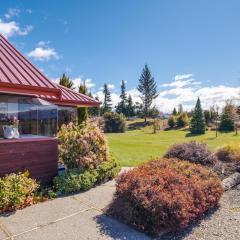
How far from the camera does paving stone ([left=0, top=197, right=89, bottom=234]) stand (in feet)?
16.3

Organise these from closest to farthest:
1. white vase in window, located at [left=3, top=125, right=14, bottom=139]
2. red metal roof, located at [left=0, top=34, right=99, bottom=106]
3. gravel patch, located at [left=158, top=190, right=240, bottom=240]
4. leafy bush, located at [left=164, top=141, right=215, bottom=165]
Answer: gravel patch, located at [left=158, top=190, right=240, bottom=240]
red metal roof, located at [left=0, top=34, right=99, bottom=106]
white vase in window, located at [left=3, top=125, right=14, bottom=139]
leafy bush, located at [left=164, top=141, right=215, bottom=165]

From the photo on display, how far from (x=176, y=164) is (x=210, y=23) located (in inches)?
366

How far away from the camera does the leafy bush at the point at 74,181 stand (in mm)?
6863

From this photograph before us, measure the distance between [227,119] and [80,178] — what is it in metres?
37.2

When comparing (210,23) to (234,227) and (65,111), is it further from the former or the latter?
(234,227)

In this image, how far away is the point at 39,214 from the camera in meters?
5.48

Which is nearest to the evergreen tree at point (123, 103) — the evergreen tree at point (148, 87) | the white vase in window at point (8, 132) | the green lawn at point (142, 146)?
the evergreen tree at point (148, 87)

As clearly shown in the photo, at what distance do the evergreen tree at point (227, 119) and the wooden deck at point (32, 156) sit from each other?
3621 centimetres

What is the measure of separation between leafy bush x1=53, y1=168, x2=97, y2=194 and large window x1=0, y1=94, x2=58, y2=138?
129 centimetres

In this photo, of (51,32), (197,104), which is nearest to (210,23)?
(51,32)

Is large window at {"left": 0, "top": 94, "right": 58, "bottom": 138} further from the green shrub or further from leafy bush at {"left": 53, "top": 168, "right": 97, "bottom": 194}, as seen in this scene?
the green shrub

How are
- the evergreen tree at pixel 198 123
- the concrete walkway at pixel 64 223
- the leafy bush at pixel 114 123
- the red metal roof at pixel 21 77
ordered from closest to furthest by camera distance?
the concrete walkway at pixel 64 223 < the red metal roof at pixel 21 77 < the evergreen tree at pixel 198 123 < the leafy bush at pixel 114 123

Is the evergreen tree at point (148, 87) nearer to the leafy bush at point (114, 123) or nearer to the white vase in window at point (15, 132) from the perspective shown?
the leafy bush at point (114, 123)

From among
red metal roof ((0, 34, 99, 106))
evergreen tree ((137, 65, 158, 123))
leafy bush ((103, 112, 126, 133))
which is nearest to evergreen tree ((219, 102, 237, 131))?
leafy bush ((103, 112, 126, 133))
